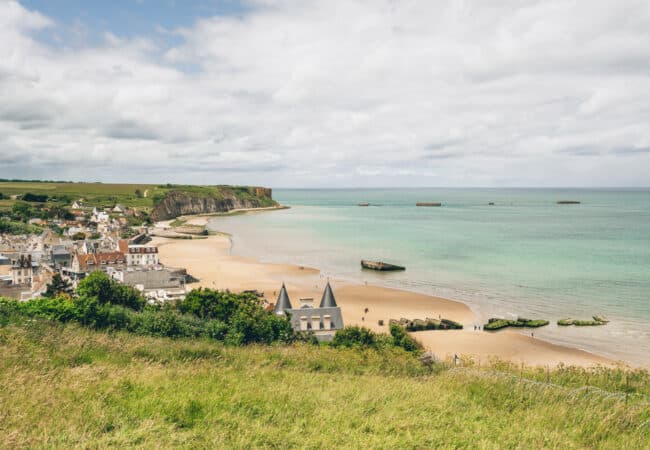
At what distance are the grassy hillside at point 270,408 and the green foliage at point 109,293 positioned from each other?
2419cm

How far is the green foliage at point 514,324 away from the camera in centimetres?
3494

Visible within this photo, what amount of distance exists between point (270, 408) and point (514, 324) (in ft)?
107

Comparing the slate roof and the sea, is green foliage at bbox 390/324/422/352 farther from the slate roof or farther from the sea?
the sea

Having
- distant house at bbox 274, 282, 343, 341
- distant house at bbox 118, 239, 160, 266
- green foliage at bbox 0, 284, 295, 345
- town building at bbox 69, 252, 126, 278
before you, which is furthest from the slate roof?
distant house at bbox 118, 239, 160, 266

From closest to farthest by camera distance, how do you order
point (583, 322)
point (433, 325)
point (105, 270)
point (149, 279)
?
point (583, 322), point (433, 325), point (149, 279), point (105, 270)

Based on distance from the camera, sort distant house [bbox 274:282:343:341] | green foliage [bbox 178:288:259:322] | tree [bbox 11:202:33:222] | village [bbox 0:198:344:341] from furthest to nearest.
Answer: tree [bbox 11:202:33:222] < village [bbox 0:198:344:341] < green foliage [bbox 178:288:259:322] < distant house [bbox 274:282:343:341]

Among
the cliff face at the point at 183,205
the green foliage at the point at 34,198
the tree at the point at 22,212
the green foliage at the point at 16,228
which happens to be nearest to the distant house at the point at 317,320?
the green foliage at the point at 16,228

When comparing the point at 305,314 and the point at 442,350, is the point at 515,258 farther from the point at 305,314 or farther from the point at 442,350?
the point at 305,314

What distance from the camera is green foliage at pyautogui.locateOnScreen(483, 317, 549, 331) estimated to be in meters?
34.9

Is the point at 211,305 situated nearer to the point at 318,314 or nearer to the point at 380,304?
the point at 318,314

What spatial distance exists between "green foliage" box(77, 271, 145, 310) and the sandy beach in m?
14.2

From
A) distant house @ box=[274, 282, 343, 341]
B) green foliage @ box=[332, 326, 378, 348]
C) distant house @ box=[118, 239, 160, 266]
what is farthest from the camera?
distant house @ box=[118, 239, 160, 266]

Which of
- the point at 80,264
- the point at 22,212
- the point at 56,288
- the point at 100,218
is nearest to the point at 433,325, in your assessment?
the point at 56,288

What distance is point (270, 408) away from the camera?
7523 mm
